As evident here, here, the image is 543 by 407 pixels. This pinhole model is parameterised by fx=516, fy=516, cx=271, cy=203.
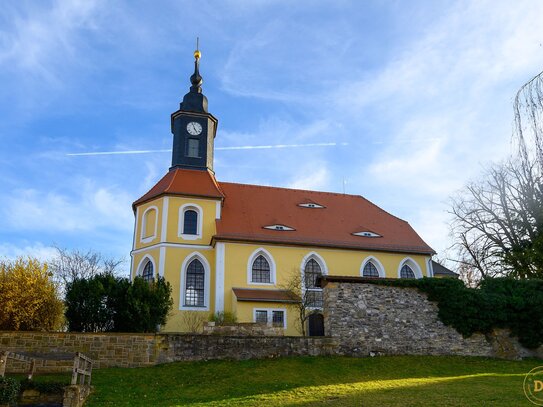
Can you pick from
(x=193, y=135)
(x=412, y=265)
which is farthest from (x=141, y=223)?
(x=412, y=265)

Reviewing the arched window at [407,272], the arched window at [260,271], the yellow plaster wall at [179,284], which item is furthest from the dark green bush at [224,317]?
the arched window at [407,272]

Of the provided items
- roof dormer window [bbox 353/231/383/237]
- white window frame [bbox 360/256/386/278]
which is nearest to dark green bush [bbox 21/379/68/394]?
white window frame [bbox 360/256/386/278]

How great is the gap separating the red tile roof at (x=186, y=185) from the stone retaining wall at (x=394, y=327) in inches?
443

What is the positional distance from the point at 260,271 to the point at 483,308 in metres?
11.1

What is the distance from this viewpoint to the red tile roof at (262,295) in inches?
942

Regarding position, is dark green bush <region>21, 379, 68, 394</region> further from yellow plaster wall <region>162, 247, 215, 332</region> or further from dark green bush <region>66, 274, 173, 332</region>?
yellow plaster wall <region>162, 247, 215, 332</region>

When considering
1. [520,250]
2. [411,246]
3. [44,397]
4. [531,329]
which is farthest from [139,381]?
[411,246]

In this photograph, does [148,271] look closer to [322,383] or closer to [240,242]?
[240,242]

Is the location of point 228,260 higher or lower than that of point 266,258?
lower

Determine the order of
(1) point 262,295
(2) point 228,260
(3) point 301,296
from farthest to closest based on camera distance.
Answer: (2) point 228,260 < (3) point 301,296 < (1) point 262,295

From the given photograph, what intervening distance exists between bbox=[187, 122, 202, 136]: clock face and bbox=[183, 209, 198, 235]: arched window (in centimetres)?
566

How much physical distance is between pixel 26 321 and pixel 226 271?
990 cm

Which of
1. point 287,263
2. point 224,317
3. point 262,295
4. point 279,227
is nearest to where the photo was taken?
point 224,317

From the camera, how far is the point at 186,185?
89.4ft
